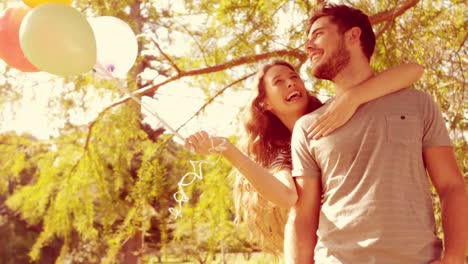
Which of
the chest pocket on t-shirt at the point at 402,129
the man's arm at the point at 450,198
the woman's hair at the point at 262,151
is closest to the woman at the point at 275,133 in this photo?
the woman's hair at the point at 262,151

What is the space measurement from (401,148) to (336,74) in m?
0.32

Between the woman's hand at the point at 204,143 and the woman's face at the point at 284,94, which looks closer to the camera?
the woman's hand at the point at 204,143

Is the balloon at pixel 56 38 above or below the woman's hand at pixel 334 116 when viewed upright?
above

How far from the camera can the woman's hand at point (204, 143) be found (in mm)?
1521

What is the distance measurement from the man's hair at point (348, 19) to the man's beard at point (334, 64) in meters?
0.07

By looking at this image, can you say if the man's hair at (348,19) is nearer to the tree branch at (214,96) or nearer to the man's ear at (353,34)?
the man's ear at (353,34)

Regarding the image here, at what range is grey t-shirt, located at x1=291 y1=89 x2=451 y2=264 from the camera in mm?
1377

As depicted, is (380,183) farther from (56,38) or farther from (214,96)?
(214,96)

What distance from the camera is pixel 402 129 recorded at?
1.45 meters

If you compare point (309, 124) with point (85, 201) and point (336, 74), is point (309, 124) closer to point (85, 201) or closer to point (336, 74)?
point (336, 74)

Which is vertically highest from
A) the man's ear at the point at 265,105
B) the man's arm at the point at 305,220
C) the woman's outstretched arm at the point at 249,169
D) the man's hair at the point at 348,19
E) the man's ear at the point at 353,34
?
the man's hair at the point at 348,19

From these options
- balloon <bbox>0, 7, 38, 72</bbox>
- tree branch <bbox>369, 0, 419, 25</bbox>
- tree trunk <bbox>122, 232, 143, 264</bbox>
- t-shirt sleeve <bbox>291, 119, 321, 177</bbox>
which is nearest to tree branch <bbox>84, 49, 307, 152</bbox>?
tree branch <bbox>369, 0, 419, 25</bbox>

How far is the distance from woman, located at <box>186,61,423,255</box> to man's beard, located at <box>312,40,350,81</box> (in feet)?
0.27

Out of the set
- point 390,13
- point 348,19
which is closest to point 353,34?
point 348,19
